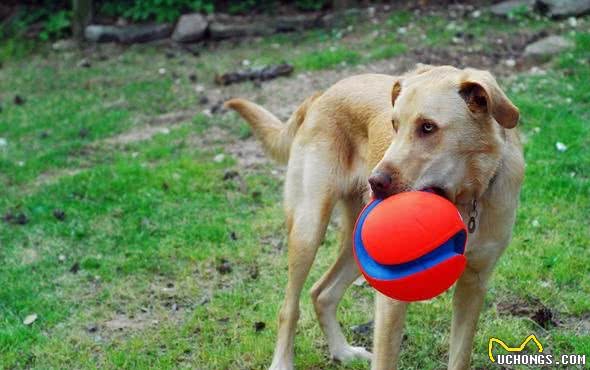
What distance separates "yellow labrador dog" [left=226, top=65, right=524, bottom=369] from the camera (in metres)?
3.58

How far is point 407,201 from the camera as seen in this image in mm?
3398

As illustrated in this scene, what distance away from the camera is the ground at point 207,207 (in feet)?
16.5

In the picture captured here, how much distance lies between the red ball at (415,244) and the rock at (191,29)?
8.66 metres

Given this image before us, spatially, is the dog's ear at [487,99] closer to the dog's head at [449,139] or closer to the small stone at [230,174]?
the dog's head at [449,139]

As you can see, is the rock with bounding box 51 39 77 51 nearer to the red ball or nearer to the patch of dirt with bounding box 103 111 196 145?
the patch of dirt with bounding box 103 111 196 145

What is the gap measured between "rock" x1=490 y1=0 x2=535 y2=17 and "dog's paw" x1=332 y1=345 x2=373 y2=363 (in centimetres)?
702

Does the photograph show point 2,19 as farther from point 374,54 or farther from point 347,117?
point 347,117

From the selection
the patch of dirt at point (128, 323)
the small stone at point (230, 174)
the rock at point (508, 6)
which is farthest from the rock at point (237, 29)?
the patch of dirt at point (128, 323)

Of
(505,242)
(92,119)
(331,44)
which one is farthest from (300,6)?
(505,242)

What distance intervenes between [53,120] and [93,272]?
3907mm

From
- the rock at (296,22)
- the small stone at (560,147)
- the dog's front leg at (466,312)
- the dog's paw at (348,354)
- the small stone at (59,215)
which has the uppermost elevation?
the dog's front leg at (466,312)

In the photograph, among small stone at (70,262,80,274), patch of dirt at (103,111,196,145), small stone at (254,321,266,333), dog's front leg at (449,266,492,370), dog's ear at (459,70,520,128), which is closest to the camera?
dog's ear at (459,70,520,128)

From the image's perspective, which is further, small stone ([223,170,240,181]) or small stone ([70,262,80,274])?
small stone ([223,170,240,181])

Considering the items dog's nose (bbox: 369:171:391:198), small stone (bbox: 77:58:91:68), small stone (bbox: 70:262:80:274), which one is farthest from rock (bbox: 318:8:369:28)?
dog's nose (bbox: 369:171:391:198)
